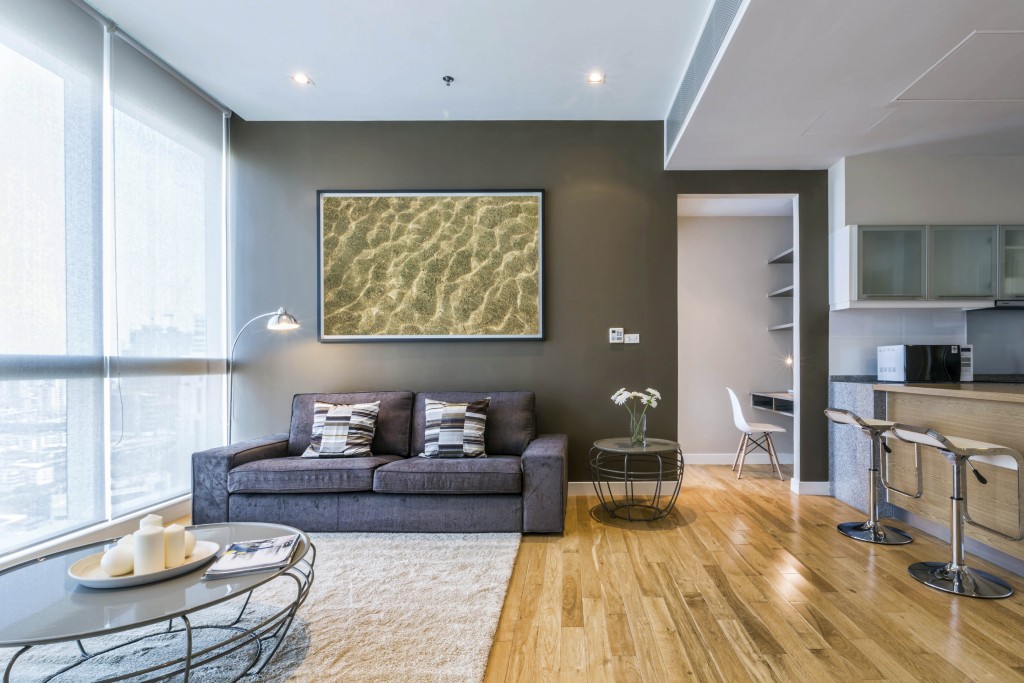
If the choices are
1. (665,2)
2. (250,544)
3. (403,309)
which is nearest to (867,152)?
(665,2)

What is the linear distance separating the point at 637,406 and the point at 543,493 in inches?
50.0

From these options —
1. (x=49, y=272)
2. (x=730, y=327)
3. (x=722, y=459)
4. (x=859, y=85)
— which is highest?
(x=859, y=85)

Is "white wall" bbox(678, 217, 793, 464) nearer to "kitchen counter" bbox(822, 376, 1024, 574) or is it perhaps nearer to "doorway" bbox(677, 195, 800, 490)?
"doorway" bbox(677, 195, 800, 490)

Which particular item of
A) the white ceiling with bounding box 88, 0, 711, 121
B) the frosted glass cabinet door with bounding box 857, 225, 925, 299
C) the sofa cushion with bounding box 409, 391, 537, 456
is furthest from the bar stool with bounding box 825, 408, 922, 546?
the white ceiling with bounding box 88, 0, 711, 121

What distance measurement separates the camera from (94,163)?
295 cm

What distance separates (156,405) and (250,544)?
2049 millimetres

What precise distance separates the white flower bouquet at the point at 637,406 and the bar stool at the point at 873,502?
42.9 inches

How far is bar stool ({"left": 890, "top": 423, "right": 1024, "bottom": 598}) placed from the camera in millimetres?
2324

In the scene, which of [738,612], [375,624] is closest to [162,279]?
[375,624]

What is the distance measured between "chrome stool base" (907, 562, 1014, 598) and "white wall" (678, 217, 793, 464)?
8.89 feet

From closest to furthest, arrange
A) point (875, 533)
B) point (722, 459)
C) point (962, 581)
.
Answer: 1. point (962, 581)
2. point (875, 533)
3. point (722, 459)

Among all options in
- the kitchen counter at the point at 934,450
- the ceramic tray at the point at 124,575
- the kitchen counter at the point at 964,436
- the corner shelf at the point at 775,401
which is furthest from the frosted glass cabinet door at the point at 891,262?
the ceramic tray at the point at 124,575

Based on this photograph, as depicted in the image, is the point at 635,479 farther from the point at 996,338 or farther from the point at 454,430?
the point at 996,338

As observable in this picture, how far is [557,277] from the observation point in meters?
4.08
